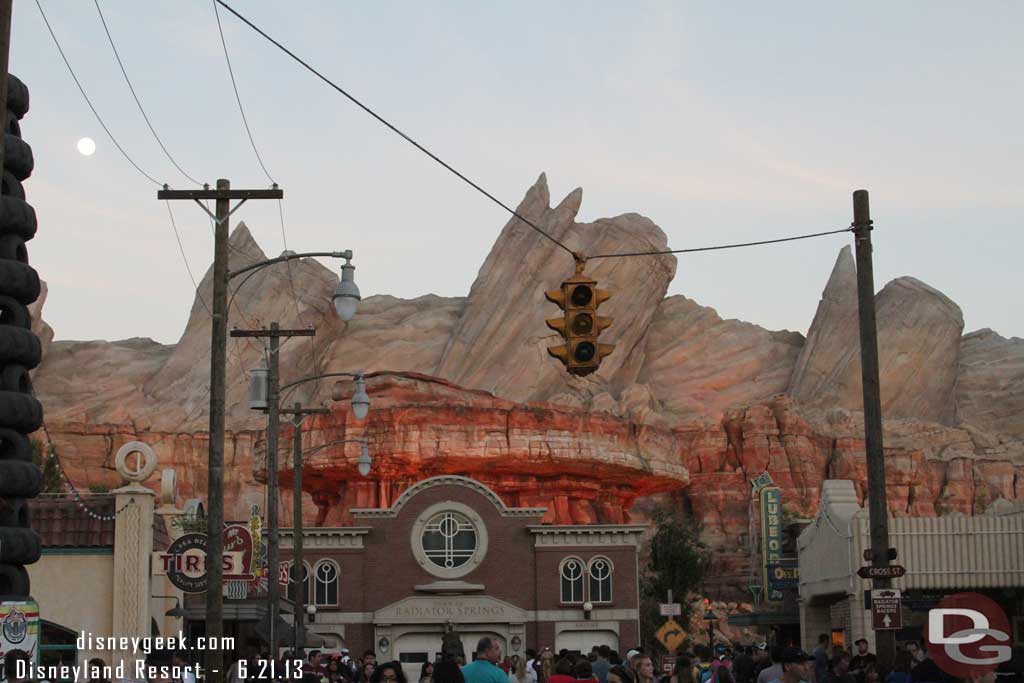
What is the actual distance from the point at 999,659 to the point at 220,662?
42.5ft

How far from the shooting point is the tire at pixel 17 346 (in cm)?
2375

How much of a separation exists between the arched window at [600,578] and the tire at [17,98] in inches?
1472

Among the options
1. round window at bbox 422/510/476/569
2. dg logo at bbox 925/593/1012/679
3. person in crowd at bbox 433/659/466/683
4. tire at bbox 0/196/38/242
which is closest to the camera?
dg logo at bbox 925/593/1012/679

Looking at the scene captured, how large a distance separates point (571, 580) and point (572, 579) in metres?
0.07

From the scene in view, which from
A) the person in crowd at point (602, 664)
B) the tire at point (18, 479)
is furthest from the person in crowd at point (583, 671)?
the tire at point (18, 479)

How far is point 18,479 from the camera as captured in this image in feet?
78.0

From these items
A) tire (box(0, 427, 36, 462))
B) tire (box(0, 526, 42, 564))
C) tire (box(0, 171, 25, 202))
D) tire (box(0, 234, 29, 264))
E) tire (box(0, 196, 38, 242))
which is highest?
tire (box(0, 171, 25, 202))

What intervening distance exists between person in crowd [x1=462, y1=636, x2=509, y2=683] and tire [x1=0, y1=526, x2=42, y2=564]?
1142 cm

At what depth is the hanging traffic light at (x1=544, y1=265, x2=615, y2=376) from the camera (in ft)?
61.8

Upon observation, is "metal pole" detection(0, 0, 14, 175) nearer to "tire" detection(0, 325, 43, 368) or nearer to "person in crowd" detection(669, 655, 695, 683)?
"person in crowd" detection(669, 655, 695, 683)

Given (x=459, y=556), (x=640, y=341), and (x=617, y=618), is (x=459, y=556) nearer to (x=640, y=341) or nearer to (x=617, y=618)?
(x=617, y=618)

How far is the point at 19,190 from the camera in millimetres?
25125

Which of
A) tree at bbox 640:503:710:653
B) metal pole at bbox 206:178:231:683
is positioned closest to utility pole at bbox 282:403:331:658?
metal pole at bbox 206:178:231:683

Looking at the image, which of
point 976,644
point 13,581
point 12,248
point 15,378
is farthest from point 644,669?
point 12,248
